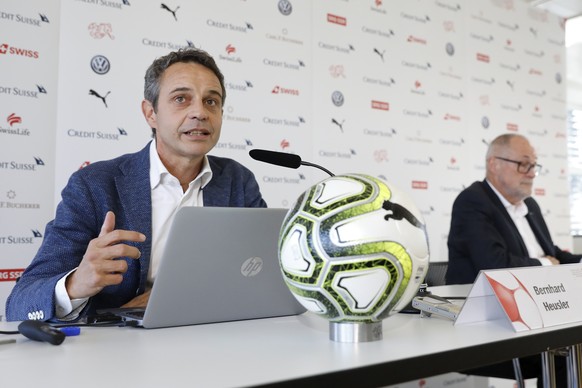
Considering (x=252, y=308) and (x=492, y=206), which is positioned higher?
(x=492, y=206)

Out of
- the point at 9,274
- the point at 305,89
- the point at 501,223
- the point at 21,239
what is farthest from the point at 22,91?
the point at 501,223

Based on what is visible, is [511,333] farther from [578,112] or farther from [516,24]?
[578,112]

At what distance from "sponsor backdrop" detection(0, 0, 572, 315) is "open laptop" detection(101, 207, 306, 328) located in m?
1.59

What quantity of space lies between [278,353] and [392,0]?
388 cm

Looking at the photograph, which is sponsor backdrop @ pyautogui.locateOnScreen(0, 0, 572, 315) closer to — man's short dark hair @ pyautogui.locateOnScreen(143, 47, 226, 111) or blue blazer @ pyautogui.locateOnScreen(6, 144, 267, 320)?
man's short dark hair @ pyautogui.locateOnScreen(143, 47, 226, 111)

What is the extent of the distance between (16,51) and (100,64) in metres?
0.39

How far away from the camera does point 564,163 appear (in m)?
5.23

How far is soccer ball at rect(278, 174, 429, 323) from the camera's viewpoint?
29.3 inches

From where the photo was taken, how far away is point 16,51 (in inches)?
101

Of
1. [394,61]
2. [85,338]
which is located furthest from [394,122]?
[85,338]

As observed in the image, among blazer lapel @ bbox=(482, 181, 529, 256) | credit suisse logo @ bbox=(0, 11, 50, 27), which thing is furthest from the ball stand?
credit suisse logo @ bbox=(0, 11, 50, 27)

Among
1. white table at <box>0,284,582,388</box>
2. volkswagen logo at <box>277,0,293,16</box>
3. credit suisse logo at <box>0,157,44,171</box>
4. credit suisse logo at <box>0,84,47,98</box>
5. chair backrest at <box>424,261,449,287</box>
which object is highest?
volkswagen logo at <box>277,0,293,16</box>

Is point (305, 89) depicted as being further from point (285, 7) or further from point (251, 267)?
point (251, 267)

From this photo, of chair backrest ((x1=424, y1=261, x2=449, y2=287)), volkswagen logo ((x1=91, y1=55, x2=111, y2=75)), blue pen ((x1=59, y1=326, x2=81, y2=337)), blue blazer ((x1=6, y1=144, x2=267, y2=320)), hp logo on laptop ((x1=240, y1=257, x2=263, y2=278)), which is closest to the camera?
blue pen ((x1=59, y1=326, x2=81, y2=337))
